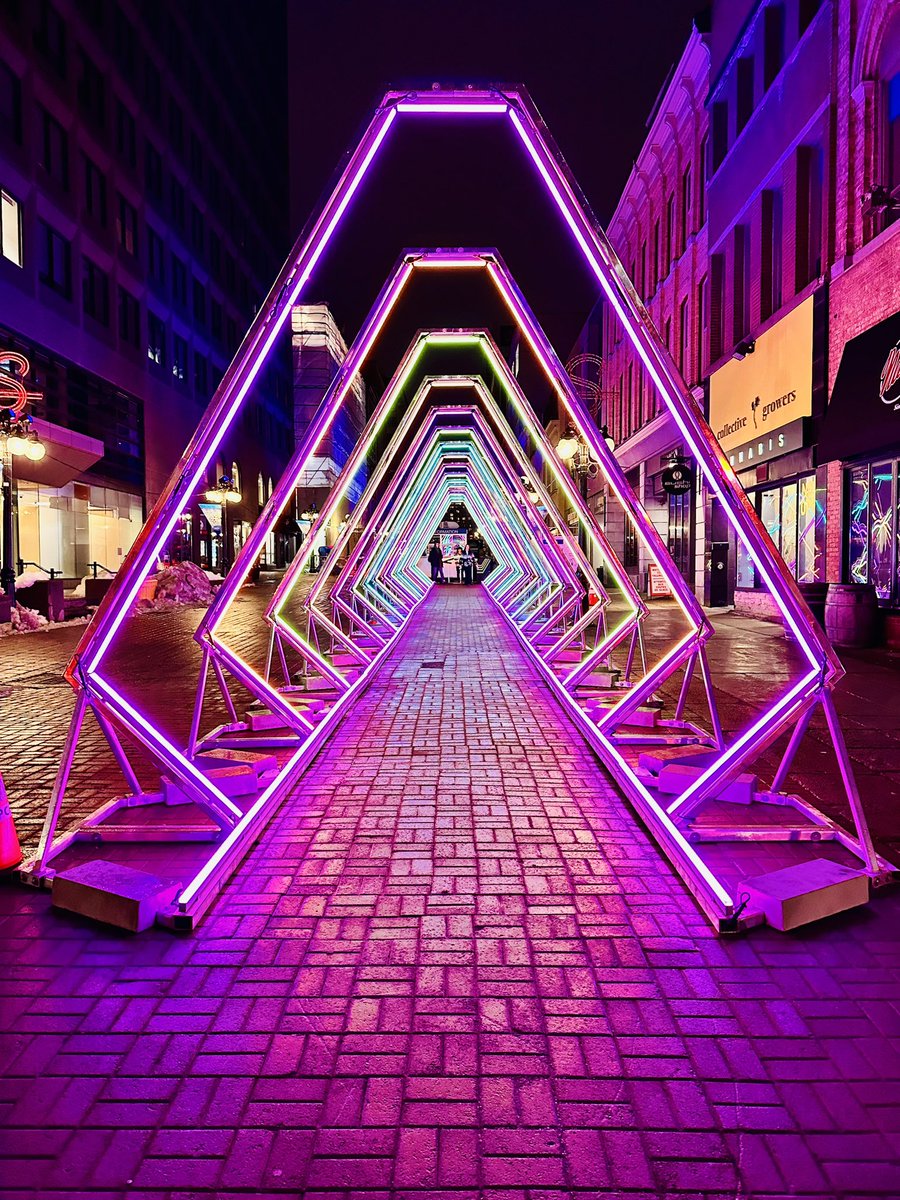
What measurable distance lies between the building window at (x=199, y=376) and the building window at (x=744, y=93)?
29.9 metres

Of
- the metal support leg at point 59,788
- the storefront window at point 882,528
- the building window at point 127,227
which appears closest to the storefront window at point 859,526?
the storefront window at point 882,528

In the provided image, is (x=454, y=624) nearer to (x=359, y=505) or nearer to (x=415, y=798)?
(x=359, y=505)

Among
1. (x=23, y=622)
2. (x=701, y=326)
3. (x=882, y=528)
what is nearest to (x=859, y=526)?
(x=882, y=528)

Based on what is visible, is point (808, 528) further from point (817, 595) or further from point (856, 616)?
point (856, 616)

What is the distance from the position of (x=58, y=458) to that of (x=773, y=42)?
21534 mm

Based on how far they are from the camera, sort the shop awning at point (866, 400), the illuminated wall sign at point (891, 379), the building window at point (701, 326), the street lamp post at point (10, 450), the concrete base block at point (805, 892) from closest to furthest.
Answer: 1. the concrete base block at point (805, 892)
2. the illuminated wall sign at point (891, 379)
3. the shop awning at point (866, 400)
4. the street lamp post at point (10, 450)
5. the building window at point (701, 326)

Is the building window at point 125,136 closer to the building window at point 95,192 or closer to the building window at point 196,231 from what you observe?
the building window at point 95,192

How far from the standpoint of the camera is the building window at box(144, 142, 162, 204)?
116 ft

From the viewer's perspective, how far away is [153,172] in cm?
3625

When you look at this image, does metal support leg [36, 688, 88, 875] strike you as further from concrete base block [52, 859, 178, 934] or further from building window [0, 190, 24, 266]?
building window [0, 190, 24, 266]

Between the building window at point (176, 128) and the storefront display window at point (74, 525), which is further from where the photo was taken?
the building window at point (176, 128)

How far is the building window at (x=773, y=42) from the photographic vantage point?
58.8 ft

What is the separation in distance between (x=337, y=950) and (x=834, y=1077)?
5.92 feet

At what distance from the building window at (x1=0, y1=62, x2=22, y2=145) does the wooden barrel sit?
81.8ft
